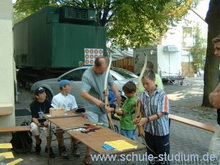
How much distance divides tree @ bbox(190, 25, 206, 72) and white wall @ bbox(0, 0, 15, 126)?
92.7ft

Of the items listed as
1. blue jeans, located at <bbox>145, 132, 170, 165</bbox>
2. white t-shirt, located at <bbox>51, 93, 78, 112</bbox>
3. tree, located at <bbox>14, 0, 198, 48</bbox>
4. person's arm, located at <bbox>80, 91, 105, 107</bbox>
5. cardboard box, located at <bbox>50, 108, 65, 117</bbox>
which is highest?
tree, located at <bbox>14, 0, 198, 48</bbox>

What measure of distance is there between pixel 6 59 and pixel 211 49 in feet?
22.8

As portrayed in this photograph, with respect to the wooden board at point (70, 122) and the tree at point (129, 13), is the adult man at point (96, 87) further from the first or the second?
the tree at point (129, 13)

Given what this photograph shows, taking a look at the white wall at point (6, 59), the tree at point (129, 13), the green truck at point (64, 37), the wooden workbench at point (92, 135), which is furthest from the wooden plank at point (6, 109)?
the tree at point (129, 13)

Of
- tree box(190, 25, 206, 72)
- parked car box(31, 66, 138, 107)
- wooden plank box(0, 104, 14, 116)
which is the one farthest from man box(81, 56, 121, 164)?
tree box(190, 25, 206, 72)

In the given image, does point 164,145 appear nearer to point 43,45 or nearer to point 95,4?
point 43,45

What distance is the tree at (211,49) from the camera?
10.9m

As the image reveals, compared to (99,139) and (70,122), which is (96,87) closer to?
(70,122)

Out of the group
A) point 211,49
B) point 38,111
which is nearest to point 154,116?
point 38,111

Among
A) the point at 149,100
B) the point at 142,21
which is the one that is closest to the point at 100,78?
the point at 149,100

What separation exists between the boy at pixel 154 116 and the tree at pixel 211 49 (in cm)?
765

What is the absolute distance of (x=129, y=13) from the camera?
666 inches

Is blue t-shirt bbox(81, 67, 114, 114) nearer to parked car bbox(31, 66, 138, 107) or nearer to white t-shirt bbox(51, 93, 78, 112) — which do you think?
white t-shirt bbox(51, 93, 78, 112)

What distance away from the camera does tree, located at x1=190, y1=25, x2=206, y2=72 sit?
33.5 m
